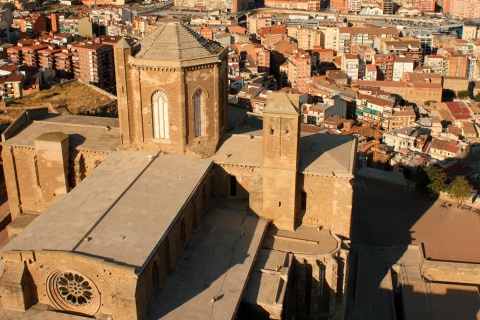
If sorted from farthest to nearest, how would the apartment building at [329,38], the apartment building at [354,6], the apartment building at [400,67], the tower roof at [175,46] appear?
the apartment building at [354,6]
the apartment building at [329,38]
the apartment building at [400,67]
the tower roof at [175,46]

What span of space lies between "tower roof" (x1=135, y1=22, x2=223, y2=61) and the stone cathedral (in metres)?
0.08

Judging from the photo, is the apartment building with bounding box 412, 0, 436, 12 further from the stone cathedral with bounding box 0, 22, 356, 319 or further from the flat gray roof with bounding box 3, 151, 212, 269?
the flat gray roof with bounding box 3, 151, 212, 269

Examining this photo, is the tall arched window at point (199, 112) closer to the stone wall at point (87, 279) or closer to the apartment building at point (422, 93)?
the stone wall at point (87, 279)

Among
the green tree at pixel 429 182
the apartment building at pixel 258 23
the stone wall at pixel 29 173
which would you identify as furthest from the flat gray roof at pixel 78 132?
the apartment building at pixel 258 23

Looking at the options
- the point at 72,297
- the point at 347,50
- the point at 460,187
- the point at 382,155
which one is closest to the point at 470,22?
the point at 347,50

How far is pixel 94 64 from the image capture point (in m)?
99.2

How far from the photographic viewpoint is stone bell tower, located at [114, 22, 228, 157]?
1196 inches

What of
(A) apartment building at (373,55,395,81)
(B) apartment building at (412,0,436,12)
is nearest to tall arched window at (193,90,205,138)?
(A) apartment building at (373,55,395,81)

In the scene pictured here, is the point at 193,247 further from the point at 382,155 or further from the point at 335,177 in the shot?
the point at 382,155

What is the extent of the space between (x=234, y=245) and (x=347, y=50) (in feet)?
356

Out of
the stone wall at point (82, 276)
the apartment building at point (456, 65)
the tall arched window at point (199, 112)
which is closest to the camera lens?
the stone wall at point (82, 276)

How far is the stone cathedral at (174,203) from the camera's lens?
23141 millimetres

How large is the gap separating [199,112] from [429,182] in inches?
912

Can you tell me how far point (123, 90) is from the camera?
3134cm
